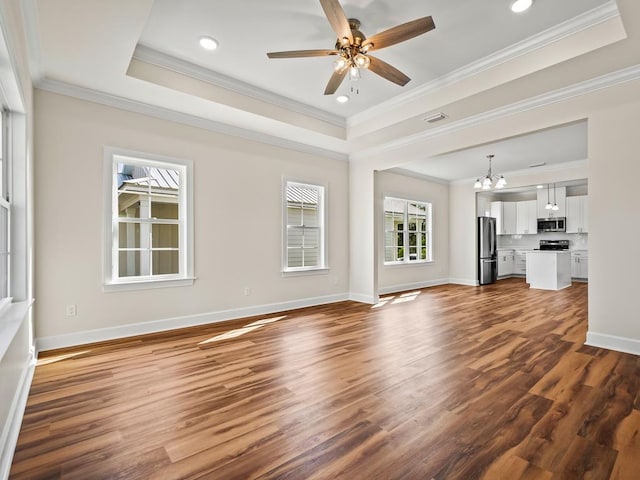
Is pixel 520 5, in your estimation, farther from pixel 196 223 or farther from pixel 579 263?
pixel 579 263

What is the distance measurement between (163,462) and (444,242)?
8.24 meters

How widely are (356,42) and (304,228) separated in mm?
3374

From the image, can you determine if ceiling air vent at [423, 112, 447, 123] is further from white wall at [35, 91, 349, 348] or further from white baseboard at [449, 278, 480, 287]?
white baseboard at [449, 278, 480, 287]

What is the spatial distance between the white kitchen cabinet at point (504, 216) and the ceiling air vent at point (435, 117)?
6.87m

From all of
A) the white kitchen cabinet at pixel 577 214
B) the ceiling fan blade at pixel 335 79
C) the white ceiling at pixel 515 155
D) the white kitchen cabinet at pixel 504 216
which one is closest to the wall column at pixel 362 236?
the white ceiling at pixel 515 155

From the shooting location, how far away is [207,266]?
14.8ft

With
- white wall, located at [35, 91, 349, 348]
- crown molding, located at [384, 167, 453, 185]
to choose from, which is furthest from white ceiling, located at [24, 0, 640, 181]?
crown molding, located at [384, 167, 453, 185]

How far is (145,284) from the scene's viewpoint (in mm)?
4008

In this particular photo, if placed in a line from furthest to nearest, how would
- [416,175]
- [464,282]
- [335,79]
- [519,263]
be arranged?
[519,263] < [464,282] < [416,175] < [335,79]

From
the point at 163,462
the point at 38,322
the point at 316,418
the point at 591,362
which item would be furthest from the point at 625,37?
the point at 38,322

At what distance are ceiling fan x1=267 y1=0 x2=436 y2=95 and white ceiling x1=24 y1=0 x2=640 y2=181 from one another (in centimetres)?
31

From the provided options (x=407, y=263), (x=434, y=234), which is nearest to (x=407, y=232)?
(x=407, y=263)

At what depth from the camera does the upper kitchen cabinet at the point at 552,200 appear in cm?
905

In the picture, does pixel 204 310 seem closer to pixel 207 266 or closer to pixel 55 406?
pixel 207 266
